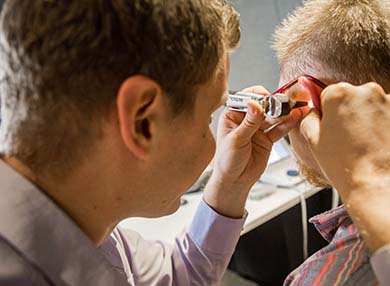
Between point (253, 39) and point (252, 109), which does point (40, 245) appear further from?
point (253, 39)

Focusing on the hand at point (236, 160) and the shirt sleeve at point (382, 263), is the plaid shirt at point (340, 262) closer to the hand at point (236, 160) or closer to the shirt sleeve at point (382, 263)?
the shirt sleeve at point (382, 263)

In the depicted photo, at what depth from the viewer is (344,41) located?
841 mm

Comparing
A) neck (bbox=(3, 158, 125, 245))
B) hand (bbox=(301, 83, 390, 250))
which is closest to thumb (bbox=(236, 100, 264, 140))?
hand (bbox=(301, 83, 390, 250))

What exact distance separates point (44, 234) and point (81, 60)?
23cm

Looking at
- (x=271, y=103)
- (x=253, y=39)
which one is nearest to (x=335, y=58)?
(x=271, y=103)

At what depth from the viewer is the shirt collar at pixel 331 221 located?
2.82 ft

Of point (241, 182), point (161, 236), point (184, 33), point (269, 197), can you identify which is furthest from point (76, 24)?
point (269, 197)

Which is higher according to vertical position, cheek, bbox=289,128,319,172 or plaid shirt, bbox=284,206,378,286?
cheek, bbox=289,128,319,172

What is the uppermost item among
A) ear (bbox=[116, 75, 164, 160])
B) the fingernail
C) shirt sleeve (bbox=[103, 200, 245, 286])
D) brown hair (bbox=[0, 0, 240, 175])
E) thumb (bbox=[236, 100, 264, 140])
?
brown hair (bbox=[0, 0, 240, 175])

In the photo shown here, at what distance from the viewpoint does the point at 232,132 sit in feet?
3.26

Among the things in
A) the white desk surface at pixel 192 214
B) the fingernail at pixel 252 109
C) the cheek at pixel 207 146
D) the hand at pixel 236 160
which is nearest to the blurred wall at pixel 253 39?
the white desk surface at pixel 192 214

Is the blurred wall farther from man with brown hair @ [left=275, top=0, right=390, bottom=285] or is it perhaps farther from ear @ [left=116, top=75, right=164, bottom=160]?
ear @ [left=116, top=75, right=164, bottom=160]

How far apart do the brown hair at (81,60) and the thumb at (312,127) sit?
0.60 ft

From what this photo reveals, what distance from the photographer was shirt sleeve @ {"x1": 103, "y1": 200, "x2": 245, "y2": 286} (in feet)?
3.27
